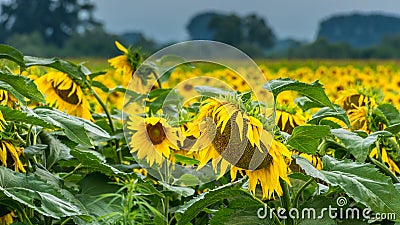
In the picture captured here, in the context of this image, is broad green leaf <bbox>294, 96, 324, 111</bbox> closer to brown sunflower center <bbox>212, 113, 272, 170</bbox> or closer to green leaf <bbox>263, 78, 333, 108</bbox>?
green leaf <bbox>263, 78, 333, 108</bbox>

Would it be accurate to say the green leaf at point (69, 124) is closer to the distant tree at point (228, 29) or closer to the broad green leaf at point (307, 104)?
the broad green leaf at point (307, 104)

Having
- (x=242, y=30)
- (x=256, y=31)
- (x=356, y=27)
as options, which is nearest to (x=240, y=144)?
(x=242, y=30)

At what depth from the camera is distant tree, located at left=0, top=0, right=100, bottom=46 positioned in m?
32.6

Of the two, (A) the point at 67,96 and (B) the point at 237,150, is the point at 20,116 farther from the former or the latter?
(A) the point at 67,96

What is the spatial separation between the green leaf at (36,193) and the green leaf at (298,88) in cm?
38

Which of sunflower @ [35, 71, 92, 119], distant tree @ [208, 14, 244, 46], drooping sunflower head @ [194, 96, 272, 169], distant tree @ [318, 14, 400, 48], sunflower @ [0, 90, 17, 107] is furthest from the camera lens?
distant tree @ [318, 14, 400, 48]

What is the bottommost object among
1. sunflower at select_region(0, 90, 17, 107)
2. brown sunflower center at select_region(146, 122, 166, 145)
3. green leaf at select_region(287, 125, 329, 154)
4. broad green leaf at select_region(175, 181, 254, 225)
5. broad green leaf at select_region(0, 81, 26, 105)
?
broad green leaf at select_region(175, 181, 254, 225)

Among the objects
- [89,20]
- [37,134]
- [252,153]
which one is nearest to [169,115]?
[37,134]

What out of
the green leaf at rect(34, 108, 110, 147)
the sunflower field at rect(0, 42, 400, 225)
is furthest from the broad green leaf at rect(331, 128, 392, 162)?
the green leaf at rect(34, 108, 110, 147)

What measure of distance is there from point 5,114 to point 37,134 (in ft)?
0.60

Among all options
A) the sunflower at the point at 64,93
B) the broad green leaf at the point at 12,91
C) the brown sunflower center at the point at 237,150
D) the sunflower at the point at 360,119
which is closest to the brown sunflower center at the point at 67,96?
the sunflower at the point at 64,93

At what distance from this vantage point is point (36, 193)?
1225 mm

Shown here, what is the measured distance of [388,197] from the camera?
1155 millimetres

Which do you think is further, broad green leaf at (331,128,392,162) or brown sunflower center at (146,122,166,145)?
brown sunflower center at (146,122,166,145)
